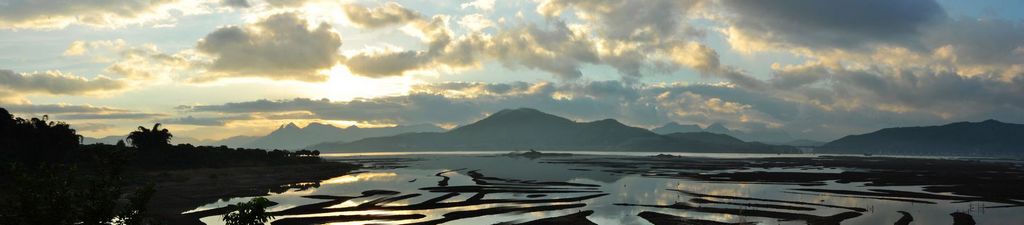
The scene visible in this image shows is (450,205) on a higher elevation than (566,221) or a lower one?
higher

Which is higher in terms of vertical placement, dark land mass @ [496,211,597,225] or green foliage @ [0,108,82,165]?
green foliage @ [0,108,82,165]

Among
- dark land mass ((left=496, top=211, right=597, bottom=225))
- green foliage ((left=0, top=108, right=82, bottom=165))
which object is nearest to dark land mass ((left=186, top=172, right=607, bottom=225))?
dark land mass ((left=496, top=211, right=597, bottom=225))

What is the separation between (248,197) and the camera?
67.9 meters

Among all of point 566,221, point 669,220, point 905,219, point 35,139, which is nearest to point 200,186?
point 35,139

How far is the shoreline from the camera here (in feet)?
176

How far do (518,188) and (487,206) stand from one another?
22.9 metres

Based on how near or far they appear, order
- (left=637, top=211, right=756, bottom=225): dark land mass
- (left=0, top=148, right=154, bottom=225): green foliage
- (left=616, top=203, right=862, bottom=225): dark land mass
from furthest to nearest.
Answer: (left=616, top=203, right=862, bottom=225): dark land mass, (left=637, top=211, right=756, bottom=225): dark land mass, (left=0, top=148, right=154, bottom=225): green foliage

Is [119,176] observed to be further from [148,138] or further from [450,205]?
[148,138]

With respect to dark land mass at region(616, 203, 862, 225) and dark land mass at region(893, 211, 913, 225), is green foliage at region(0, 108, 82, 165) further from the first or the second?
dark land mass at region(893, 211, 913, 225)

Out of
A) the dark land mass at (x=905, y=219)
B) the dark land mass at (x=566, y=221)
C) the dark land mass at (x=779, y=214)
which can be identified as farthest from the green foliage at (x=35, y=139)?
the dark land mass at (x=905, y=219)

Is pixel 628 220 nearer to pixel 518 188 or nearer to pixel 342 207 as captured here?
pixel 342 207

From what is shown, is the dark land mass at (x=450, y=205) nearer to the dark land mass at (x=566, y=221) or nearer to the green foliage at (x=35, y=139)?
the dark land mass at (x=566, y=221)

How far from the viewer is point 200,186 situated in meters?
80.4

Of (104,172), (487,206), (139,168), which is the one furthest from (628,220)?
(139,168)
